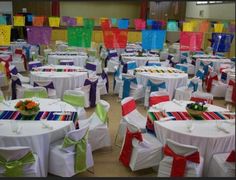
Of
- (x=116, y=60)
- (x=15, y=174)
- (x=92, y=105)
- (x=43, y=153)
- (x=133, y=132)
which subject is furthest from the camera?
(x=116, y=60)

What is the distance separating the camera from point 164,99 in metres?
5.84

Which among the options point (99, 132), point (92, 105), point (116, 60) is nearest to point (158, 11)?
point (116, 60)

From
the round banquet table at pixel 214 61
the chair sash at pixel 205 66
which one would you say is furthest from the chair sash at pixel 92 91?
the round banquet table at pixel 214 61

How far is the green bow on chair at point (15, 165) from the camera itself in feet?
11.8

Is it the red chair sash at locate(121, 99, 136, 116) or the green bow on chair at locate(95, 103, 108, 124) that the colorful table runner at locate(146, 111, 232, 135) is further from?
the green bow on chair at locate(95, 103, 108, 124)

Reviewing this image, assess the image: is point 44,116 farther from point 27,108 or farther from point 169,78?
point 169,78

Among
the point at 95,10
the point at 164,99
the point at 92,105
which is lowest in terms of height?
the point at 92,105

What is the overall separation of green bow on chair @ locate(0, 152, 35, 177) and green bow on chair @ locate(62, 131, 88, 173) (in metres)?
0.53

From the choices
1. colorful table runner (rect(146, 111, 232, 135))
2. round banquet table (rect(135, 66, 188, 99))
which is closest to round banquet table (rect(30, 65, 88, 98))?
round banquet table (rect(135, 66, 188, 99))

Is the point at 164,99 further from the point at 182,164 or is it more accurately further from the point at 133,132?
the point at 182,164

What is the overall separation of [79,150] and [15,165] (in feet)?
2.84

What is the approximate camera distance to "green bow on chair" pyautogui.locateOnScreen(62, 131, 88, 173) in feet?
13.1

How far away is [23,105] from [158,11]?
721 inches

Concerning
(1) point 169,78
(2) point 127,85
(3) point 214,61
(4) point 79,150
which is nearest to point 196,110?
(4) point 79,150
